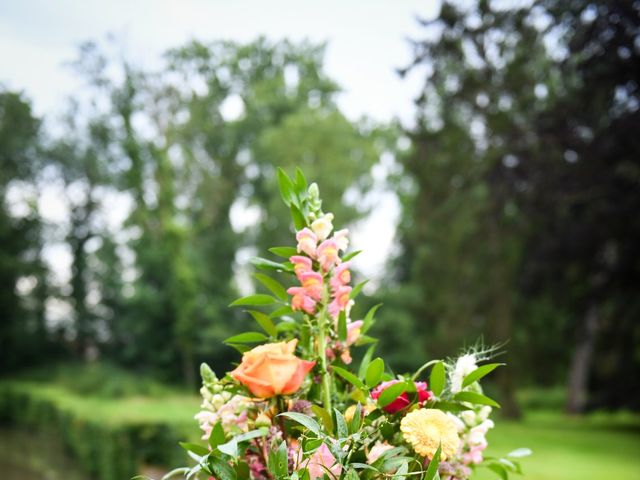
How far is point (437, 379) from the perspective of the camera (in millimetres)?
1087

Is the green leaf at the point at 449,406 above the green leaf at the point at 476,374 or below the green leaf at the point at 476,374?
below

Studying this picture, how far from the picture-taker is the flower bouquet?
0.99 metres

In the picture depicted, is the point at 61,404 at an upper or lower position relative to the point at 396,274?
lower

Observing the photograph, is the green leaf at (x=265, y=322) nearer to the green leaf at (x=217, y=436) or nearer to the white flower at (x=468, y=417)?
the green leaf at (x=217, y=436)

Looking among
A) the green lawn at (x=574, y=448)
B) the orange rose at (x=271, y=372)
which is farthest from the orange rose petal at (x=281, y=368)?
the green lawn at (x=574, y=448)

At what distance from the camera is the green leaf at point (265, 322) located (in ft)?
3.91

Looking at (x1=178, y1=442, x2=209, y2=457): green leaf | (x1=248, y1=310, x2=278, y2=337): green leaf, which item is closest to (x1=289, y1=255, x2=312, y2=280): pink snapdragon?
(x1=248, y1=310, x2=278, y2=337): green leaf

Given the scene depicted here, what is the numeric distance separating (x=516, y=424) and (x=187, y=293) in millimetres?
11603

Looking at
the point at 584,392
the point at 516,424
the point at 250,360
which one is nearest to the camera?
the point at 250,360

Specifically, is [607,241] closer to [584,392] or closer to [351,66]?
[584,392]

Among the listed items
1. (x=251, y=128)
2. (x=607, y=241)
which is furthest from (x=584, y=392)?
(x=251, y=128)

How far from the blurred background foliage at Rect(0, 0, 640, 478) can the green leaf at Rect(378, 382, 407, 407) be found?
9079 mm

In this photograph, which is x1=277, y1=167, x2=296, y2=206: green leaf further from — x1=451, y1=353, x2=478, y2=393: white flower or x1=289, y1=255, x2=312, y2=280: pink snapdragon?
x1=451, y1=353, x2=478, y2=393: white flower

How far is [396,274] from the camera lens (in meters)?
21.0
